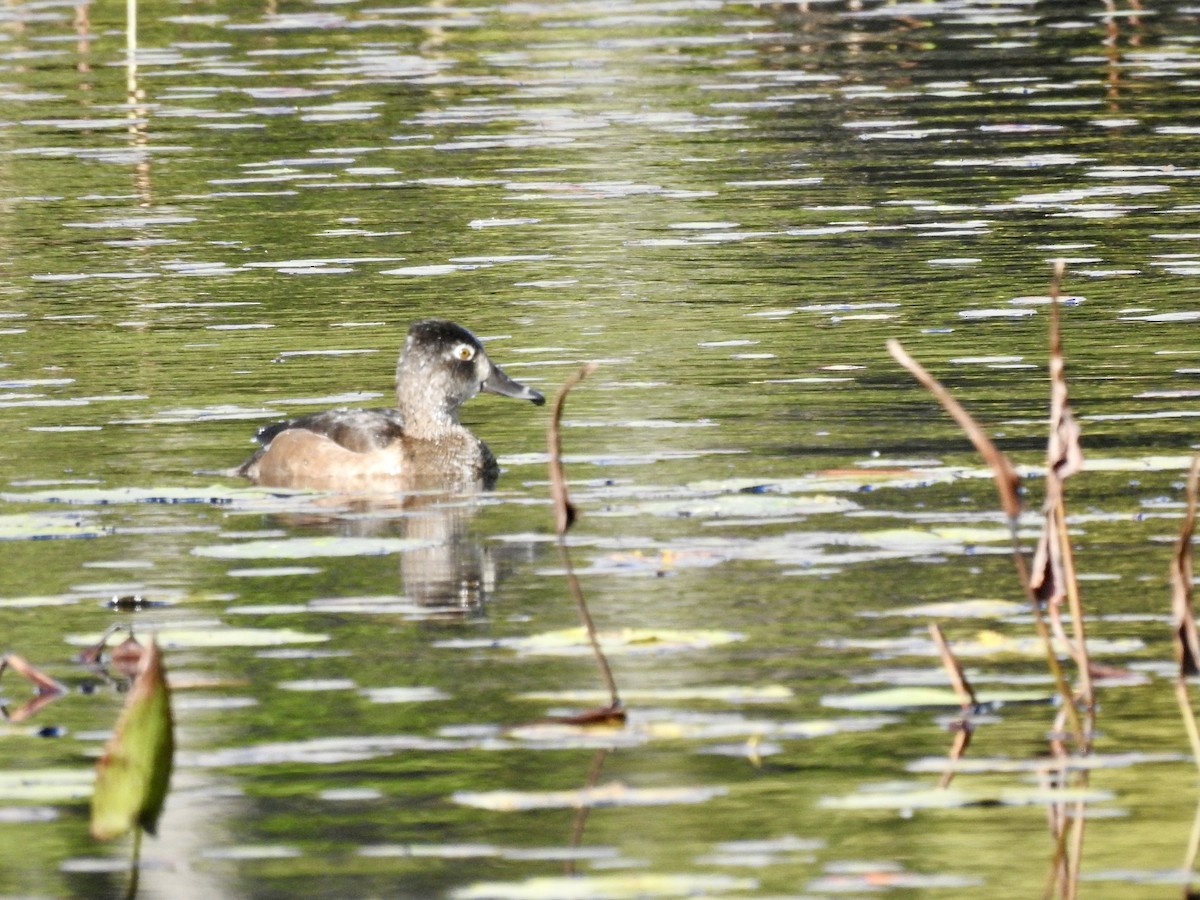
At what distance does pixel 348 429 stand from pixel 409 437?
0.35 meters

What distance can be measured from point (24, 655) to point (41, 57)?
1054 inches

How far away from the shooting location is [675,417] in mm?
13891

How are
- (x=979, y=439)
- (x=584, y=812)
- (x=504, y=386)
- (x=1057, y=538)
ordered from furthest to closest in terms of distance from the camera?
1. (x=504, y=386)
2. (x=1057, y=538)
3. (x=584, y=812)
4. (x=979, y=439)

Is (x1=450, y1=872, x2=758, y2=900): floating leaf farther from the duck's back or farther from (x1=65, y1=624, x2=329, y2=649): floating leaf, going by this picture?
the duck's back

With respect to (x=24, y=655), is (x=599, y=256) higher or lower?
lower

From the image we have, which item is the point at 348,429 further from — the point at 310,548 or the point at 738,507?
the point at 738,507

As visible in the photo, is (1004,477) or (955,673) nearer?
(1004,477)

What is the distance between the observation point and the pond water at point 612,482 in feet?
25.6

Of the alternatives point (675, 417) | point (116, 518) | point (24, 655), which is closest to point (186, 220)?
point (675, 417)

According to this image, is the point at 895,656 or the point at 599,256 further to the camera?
the point at 599,256

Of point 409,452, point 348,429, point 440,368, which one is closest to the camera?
point 348,429

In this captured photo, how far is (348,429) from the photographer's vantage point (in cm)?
1301

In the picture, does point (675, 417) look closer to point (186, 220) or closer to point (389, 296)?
point (389, 296)

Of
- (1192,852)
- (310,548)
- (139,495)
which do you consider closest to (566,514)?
(1192,852)
